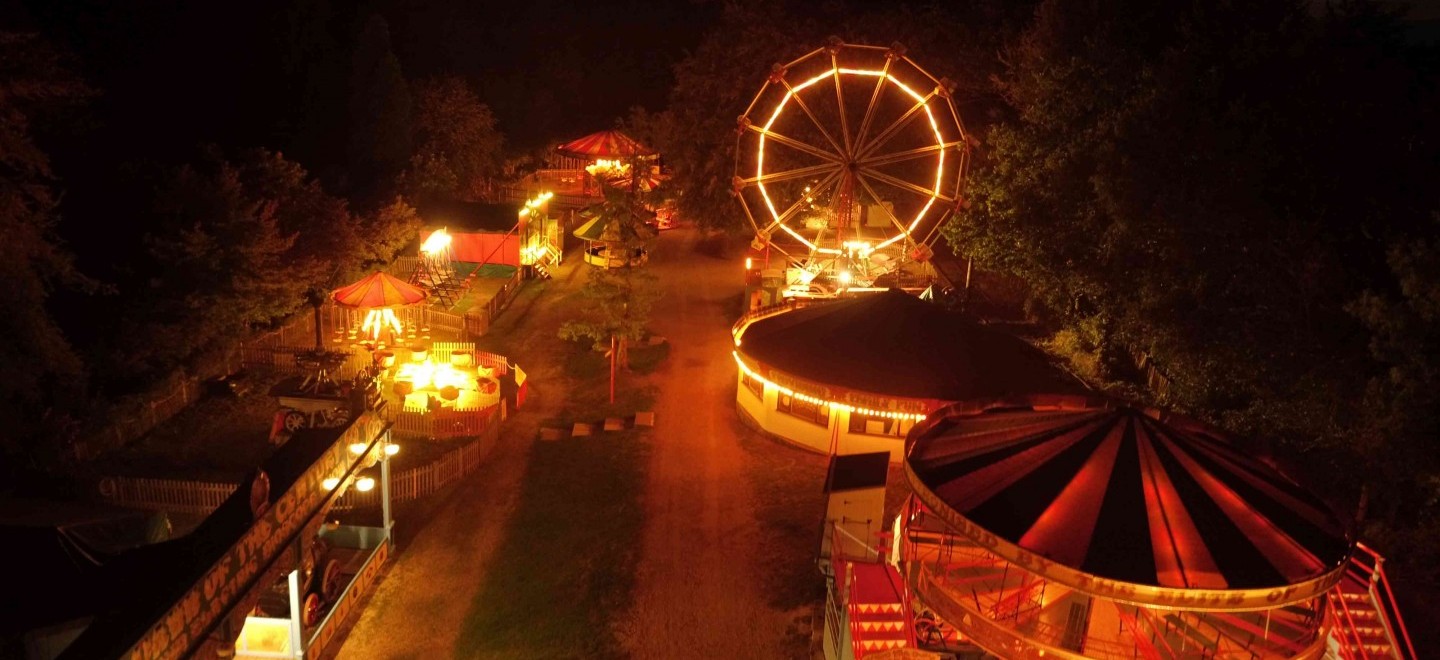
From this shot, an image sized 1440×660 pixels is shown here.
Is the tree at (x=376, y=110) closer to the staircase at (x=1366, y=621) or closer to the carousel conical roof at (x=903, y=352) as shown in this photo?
the carousel conical roof at (x=903, y=352)

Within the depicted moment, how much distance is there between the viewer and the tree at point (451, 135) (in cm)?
4312

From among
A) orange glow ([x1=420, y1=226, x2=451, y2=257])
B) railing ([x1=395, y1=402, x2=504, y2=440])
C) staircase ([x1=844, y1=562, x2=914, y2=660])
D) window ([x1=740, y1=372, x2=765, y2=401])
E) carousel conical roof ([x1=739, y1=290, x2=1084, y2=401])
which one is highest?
orange glow ([x1=420, y1=226, x2=451, y2=257])

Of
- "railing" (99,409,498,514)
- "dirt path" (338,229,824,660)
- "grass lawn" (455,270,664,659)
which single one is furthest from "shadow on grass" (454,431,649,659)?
"railing" (99,409,498,514)

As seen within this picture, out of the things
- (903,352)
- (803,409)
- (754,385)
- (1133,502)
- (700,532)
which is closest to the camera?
(1133,502)

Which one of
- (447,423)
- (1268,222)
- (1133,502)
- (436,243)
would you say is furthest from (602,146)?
(1133,502)

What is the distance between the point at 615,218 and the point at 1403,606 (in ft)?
59.8

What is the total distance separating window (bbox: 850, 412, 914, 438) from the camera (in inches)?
804

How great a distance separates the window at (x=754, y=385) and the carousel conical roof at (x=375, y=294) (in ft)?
29.9

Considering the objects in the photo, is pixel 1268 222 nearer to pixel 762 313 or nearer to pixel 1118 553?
pixel 1118 553

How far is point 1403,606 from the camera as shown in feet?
48.5

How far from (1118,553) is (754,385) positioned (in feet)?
42.7

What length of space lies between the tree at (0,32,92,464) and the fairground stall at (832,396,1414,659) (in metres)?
15.9

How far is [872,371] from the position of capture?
20.6 m

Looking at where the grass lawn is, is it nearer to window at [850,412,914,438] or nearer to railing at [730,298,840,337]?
railing at [730,298,840,337]
